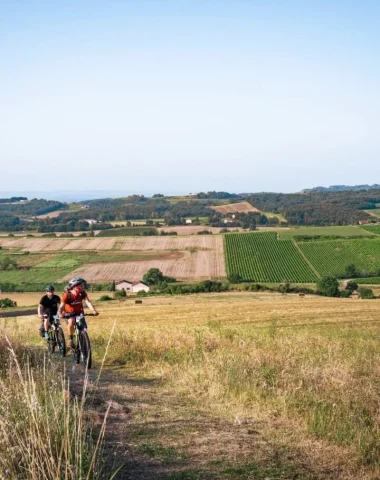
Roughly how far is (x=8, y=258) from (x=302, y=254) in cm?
4416

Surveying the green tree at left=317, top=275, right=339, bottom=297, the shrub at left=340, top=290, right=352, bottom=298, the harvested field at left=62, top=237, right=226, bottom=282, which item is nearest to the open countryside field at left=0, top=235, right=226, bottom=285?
the harvested field at left=62, top=237, right=226, bottom=282

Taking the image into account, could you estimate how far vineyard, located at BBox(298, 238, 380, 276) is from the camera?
77.0 metres

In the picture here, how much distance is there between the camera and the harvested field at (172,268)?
72562mm

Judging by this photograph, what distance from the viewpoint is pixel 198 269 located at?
7662cm

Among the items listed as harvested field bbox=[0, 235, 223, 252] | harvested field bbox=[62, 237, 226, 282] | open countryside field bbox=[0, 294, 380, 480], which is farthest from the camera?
harvested field bbox=[0, 235, 223, 252]

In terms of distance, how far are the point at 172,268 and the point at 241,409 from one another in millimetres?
68961

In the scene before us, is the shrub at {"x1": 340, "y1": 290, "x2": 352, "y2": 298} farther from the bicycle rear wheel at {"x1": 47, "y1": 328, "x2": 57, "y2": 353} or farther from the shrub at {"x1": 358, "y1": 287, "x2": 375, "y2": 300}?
the bicycle rear wheel at {"x1": 47, "y1": 328, "x2": 57, "y2": 353}

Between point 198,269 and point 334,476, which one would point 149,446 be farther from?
point 198,269

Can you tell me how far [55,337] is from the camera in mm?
13609

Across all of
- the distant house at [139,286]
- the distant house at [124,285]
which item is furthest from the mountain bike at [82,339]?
the distant house at [124,285]

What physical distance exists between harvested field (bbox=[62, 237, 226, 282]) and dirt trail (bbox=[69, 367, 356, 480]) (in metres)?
62.0

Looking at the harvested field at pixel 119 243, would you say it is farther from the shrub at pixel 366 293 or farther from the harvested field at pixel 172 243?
the shrub at pixel 366 293

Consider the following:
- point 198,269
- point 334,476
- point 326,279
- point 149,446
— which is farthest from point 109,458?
point 198,269

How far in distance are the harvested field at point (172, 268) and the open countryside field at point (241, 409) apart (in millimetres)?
58988
